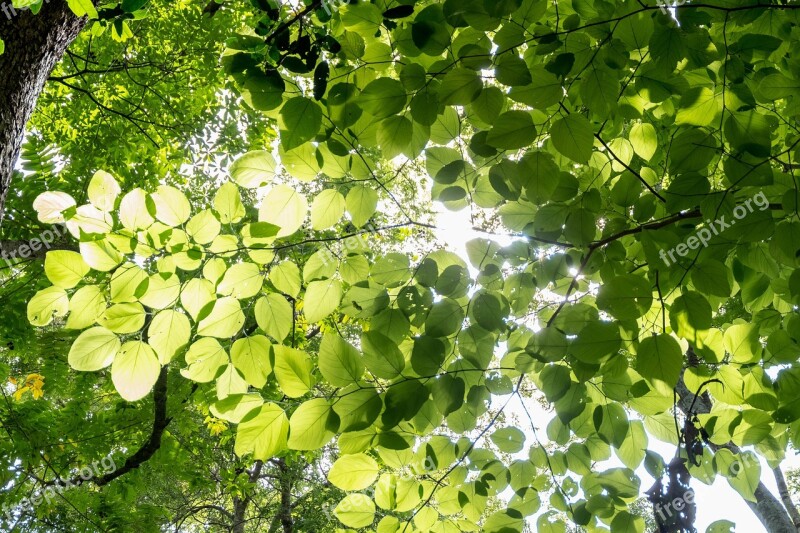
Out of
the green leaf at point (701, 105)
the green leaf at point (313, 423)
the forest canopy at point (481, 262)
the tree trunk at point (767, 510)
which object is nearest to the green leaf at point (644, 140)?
the forest canopy at point (481, 262)

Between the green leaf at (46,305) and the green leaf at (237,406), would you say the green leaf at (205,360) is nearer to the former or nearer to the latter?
the green leaf at (237,406)

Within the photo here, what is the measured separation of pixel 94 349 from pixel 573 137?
3.85 ft

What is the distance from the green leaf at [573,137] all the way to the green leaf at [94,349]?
110 centimetres

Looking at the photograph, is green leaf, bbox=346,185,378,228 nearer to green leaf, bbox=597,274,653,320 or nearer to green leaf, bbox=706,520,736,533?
green leaf, bbox=597,274,653,320

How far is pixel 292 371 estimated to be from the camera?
110cm

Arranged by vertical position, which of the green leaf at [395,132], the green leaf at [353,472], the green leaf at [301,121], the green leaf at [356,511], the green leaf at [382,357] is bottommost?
the green leaf at [356,511]

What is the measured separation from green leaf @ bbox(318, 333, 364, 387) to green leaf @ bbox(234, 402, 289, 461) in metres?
0.15

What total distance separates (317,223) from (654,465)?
113 centimetres

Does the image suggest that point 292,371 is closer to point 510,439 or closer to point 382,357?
point 382,357

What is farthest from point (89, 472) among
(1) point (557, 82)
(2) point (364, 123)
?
(1) point (557, 82)

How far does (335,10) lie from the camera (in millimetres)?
1386

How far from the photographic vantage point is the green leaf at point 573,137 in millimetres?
1058

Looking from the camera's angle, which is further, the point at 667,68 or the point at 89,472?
the point at 89,472

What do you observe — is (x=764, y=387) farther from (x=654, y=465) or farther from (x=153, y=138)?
(x=153, y=138)
